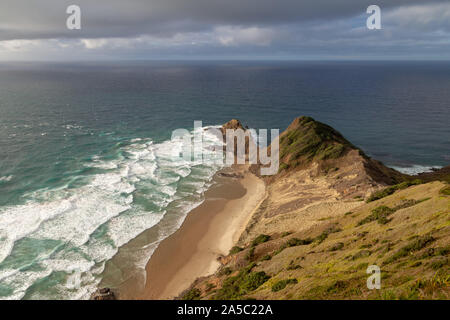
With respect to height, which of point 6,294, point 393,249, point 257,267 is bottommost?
point 6,294

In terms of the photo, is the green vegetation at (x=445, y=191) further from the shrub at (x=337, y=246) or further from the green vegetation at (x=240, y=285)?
the green vegetation at (x=240, y=285)

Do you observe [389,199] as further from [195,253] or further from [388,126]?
[388,126]

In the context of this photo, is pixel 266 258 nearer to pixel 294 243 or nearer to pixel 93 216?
pixel 294 243

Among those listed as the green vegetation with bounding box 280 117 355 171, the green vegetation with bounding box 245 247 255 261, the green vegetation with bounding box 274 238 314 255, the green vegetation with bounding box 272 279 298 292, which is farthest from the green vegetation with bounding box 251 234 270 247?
the green vegetation with bounding box 280 117 355 171

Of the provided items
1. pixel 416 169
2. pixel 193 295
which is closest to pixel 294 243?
pixel 193 295

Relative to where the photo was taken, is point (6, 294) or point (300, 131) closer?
point (6, 294)
